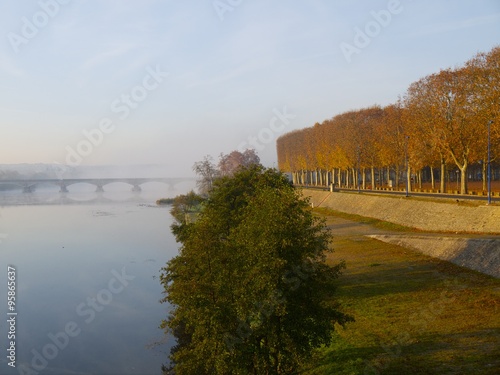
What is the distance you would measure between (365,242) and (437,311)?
82.3ft

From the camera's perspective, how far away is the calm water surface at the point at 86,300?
29.1 meters

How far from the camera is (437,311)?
87.6ft

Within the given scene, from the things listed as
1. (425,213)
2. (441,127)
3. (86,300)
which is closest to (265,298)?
(86,300)

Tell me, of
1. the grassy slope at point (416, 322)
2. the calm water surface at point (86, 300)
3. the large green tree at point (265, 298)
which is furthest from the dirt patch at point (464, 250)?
the calm water surface at point (86, 300)

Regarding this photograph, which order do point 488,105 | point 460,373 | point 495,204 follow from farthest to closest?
point 488,105, point 495,204, point 460,373

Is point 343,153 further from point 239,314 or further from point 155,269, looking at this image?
point 239,314

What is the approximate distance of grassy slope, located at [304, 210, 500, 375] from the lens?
20.2 meters

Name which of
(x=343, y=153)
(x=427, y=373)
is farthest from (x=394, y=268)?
(x=343, y=153)

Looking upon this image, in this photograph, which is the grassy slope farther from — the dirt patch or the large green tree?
the large green tree

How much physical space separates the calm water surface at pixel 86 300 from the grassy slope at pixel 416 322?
12.6 meters

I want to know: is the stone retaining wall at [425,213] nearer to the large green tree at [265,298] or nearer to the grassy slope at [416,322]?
the grassy slope at [416,322]

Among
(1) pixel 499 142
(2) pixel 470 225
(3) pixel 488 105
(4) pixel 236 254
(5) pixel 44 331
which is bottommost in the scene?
(5) pixel 44 331

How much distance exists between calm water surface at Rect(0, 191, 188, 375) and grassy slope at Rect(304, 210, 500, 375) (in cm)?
1257

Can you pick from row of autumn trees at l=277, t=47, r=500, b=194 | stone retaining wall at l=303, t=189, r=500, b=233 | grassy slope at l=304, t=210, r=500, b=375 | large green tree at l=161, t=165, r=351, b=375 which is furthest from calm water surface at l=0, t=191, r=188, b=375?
row of autumn trees at l=277, t=47, r=500, b=194
